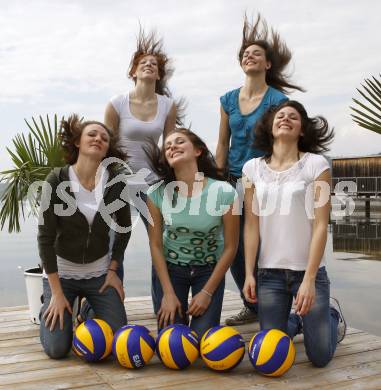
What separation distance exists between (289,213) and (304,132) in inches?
25.0

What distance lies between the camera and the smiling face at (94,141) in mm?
4449

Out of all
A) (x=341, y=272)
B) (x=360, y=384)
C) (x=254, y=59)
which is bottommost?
(x=341, y=272)

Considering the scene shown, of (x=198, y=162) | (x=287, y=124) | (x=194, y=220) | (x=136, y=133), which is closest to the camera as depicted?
(x=287, y=124)

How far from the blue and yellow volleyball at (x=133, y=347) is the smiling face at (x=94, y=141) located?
136 cm

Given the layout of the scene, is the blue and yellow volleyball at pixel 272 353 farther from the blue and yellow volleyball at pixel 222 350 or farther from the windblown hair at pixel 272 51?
the windblown hair at pixel 272 51

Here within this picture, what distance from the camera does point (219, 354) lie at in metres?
3.90

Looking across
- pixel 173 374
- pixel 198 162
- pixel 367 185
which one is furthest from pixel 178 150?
pixel 367 185

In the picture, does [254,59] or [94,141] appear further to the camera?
[254,59]

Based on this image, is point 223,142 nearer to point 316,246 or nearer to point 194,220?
point 194,220

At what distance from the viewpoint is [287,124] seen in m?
4.18

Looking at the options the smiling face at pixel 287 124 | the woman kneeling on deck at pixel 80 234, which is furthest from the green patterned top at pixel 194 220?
the smiling face at pixel 287 124

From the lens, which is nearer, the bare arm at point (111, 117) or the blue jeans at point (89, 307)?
the blue jeans at point (89, 307)

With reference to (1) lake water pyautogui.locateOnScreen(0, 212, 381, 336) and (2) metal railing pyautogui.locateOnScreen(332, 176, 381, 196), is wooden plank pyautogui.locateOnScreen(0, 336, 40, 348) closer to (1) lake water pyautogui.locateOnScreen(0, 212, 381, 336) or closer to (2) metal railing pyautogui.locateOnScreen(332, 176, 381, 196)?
(1) lake water pyautogui.locateOnScreen(0, 212, 381, 336)

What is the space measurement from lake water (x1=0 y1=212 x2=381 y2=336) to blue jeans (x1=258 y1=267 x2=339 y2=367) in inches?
76.9
